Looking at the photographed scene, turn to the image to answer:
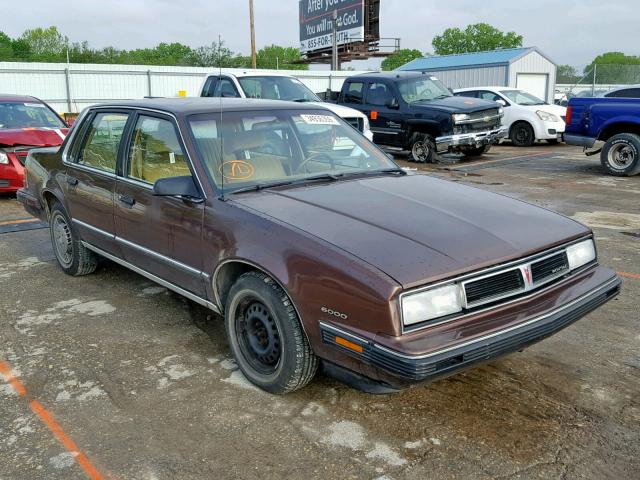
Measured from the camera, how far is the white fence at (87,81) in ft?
66.8

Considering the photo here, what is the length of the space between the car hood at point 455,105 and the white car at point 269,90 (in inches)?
70.2

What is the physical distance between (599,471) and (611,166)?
31.9ft

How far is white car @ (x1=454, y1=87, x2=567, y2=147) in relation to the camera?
15852mm

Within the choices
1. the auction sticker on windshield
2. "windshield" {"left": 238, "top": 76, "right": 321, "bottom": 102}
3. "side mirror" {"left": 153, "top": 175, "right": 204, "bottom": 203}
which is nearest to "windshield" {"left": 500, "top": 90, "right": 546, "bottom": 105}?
"windshield" {"left": 238, "top": 76, "right": 321, "bottom": 102}

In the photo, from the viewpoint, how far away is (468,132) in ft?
41.7

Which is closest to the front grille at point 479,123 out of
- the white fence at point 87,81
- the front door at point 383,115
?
the front door at point 383,115

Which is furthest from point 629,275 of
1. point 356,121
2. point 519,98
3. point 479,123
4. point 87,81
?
point 87,81

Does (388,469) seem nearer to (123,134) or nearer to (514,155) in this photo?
(123,134)

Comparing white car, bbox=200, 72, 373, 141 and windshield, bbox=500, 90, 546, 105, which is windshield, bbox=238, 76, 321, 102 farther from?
windshield, bbox=500, 90, 546, 105

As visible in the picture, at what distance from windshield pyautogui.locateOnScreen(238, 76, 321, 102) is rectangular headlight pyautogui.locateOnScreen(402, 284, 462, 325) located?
29.3 feet

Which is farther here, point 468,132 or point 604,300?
point 468,132

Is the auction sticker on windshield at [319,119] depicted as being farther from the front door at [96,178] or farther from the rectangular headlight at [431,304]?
the rectangular headlight at [431,304]

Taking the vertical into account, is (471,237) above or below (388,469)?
above

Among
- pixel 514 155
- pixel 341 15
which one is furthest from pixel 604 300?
pixel 341 15
